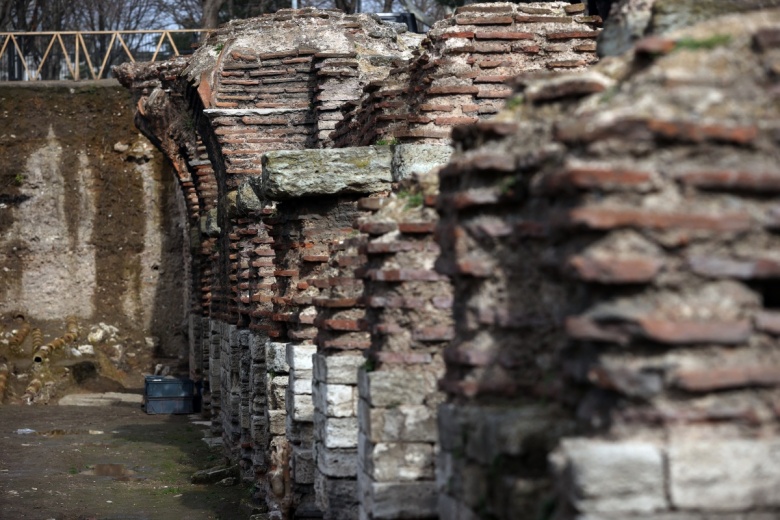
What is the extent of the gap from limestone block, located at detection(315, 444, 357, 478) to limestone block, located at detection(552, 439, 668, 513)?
4.05 m

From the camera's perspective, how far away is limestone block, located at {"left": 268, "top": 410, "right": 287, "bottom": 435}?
1007 centimetres

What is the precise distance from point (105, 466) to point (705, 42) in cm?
1232

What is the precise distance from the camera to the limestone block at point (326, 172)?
27.6ft

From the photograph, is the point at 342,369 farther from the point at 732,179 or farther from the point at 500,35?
the point at 732,179

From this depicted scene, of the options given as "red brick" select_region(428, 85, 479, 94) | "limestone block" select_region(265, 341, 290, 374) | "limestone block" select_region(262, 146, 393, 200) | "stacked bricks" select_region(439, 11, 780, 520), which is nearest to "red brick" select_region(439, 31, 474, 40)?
"red brick" select_region(428, 85, 479, 94)

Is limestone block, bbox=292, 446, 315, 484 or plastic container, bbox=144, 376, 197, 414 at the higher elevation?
limestone block, bbox=292, 446, 315, 484

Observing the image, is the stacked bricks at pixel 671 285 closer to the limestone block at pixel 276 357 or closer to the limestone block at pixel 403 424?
the limestone block at pixel 403 424

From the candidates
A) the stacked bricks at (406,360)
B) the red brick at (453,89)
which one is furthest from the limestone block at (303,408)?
the stacked bricks at (406,360)

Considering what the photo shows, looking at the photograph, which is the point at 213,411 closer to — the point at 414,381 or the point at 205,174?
the point at 205,174

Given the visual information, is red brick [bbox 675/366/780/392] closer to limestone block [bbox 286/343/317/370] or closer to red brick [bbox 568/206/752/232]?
red brick [bbox 568/206/752/232]

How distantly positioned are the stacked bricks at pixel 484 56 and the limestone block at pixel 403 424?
9.58 ft

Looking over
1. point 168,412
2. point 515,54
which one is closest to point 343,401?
point 515,54

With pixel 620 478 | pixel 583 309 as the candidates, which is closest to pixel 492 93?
pixel 583 309

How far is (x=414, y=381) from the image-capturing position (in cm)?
536
